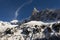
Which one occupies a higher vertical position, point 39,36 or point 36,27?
point 36,27

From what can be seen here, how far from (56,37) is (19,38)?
105ft

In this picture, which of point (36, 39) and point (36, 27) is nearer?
point (36, 39)

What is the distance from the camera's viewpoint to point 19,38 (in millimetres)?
155875

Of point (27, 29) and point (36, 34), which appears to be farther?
point (27, 29)

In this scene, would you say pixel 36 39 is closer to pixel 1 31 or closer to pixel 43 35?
pixel 43 35

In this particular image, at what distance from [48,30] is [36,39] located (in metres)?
15.2

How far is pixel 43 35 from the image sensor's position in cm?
15738

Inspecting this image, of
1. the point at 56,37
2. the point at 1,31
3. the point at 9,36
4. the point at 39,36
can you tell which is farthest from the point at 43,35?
the point at 1,31

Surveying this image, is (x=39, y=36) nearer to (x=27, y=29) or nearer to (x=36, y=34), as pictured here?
(x=36, y=34)

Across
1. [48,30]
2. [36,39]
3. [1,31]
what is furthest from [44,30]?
[1,31]

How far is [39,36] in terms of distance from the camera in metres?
158

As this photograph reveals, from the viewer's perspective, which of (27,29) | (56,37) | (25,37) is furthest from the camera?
(27,29)

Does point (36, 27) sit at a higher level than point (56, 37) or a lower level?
higher

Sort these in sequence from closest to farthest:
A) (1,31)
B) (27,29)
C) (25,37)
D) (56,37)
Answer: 1. (56,37)
2. (25,37)
3. (27,29)
4. (1,31)
